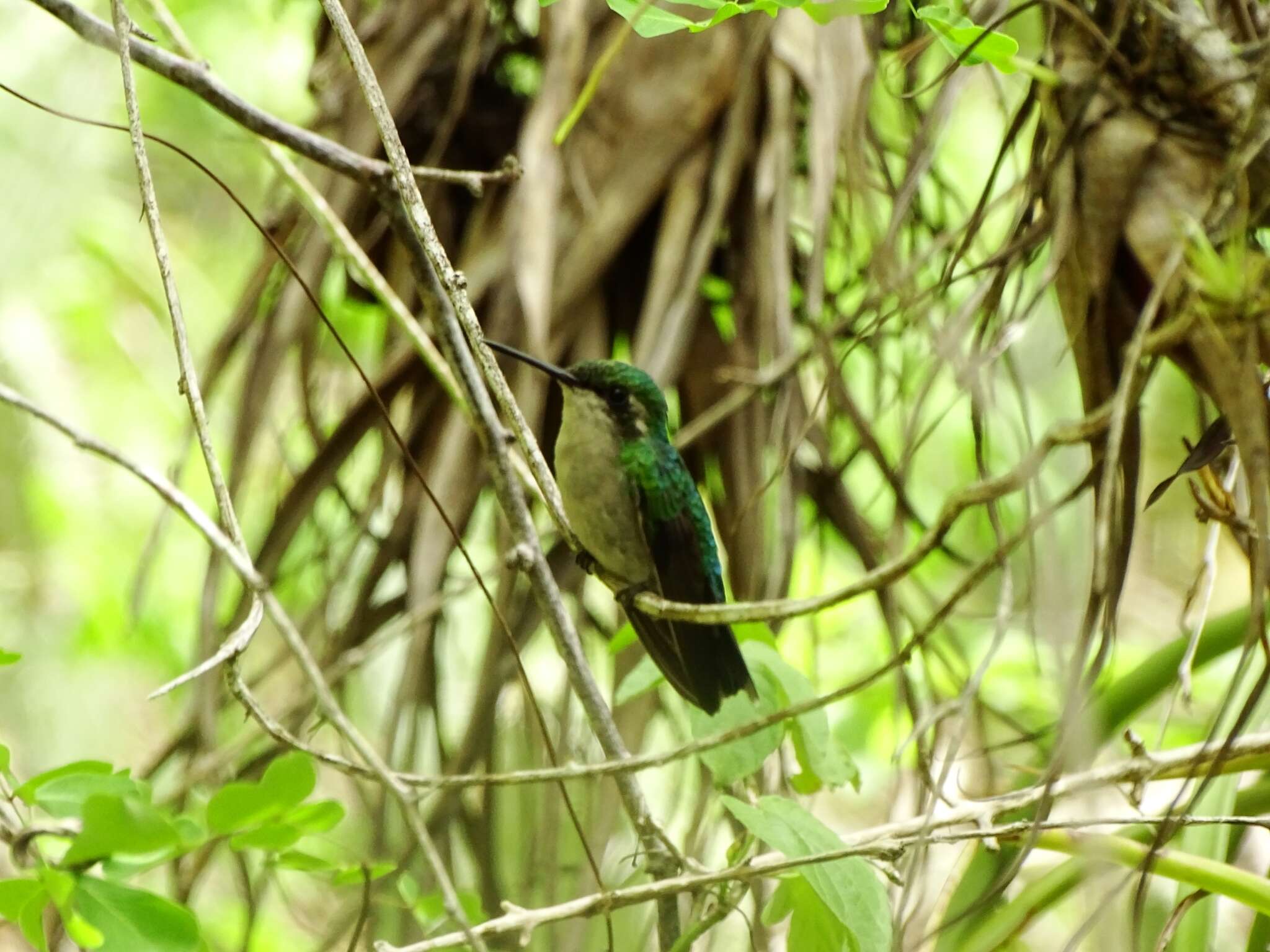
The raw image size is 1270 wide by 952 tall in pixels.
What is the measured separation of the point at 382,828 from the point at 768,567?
2.46ft

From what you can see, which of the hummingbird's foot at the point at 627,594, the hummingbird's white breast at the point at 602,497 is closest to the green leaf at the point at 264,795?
the hummingbird's foot at the point at 627,594

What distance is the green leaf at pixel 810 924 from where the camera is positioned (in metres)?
1.29

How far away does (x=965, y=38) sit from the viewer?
4.47ft

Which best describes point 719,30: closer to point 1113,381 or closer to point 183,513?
point 1113,381

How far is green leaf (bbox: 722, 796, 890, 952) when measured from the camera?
1183 mm

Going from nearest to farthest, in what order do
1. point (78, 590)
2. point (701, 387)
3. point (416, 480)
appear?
point (416, 480), point (701, 387), point (78, 590)

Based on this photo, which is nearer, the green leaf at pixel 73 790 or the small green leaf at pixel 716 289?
the green leaf at pixel 73 790

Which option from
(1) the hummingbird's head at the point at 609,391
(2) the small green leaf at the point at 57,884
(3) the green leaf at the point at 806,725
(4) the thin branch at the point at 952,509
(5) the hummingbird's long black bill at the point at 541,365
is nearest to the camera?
(4) the thin branch at the point at 952,509

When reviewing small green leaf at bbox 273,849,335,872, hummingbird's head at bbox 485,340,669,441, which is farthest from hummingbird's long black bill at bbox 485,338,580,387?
small green leaf at bbox 273,849,335,872

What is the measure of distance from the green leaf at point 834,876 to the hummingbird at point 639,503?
75 centimetres

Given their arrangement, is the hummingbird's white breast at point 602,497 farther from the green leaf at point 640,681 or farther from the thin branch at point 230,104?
the thin branch at point 230,104

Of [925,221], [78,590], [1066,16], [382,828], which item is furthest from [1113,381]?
[78,590]

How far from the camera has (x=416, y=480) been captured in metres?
2.11

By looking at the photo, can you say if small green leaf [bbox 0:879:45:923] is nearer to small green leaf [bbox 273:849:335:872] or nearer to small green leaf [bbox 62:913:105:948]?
small green leaf [bbox 62:913:105:948]
